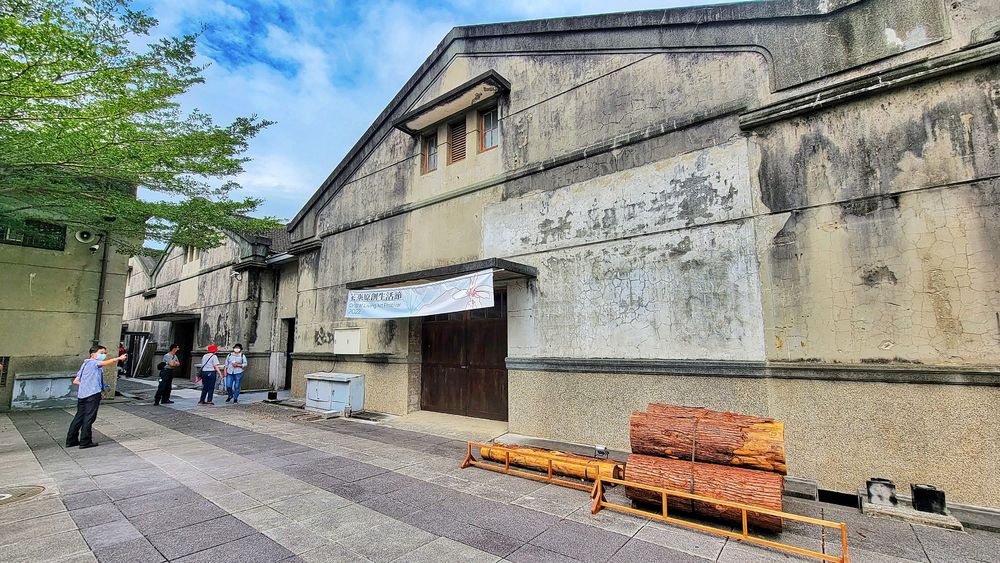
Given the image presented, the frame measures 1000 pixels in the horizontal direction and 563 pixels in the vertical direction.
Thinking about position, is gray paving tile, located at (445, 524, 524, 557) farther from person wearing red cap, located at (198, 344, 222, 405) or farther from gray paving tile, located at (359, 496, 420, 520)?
person wearing red cap, located at (198, 344, 222, 405)

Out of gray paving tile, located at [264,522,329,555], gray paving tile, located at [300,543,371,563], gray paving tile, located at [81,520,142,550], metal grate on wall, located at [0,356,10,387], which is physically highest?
metal grate on wall, located at [0,356,10,387]

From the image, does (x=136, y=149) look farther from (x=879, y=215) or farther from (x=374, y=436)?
(x=879, y=215)

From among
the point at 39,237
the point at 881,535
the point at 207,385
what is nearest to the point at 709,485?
the point at 881,535

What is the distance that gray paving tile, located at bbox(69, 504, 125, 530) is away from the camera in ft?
14.1

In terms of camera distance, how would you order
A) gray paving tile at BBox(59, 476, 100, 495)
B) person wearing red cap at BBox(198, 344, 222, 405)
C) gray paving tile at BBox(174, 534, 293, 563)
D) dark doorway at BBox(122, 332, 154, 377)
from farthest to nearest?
dark doorway at BBox(122, 332, 154, 377)
person wearing red cap at BBox(198, 344, 222, 405)
gray paving tile at BBox(59, 476, 100, 495)
gray paving tile at BBox(174, 534, 293, 563)

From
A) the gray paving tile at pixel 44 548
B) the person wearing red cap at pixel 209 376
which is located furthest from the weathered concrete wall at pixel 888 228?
the person wearing red cap at pixel 209 376

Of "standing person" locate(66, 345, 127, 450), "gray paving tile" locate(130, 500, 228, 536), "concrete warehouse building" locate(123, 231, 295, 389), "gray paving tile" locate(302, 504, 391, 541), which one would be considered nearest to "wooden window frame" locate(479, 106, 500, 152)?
"gray paving tile" locate(302, 504, 391, 541)

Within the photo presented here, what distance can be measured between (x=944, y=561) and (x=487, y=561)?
3865 mm

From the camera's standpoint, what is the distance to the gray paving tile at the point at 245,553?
11.8ft

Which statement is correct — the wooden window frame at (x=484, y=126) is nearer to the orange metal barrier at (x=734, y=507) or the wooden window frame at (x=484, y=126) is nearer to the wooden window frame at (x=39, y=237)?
the orange metal barrier at (x=734, y=507)

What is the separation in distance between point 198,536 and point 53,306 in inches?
504

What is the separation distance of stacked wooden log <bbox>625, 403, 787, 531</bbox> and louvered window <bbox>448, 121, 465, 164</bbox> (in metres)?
7.41

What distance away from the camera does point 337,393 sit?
11094 mm

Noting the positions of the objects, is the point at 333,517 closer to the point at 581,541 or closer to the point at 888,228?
the point at 581,541
